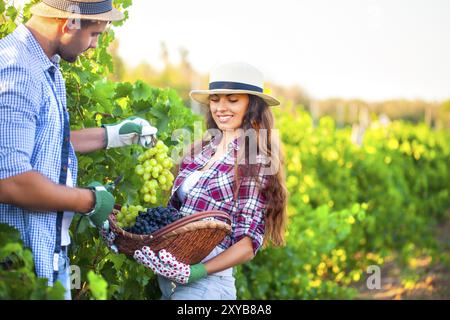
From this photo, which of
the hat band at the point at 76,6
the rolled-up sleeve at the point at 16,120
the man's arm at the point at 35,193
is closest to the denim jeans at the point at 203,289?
the man's arm at the point at 35,193

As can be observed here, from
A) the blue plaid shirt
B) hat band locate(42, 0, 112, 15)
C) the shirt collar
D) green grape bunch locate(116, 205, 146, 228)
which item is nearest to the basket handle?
green grape bunch locate(116, 205, 146, 228)

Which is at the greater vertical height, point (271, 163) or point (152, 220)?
point (271, 163)

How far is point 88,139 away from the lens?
11.6ft

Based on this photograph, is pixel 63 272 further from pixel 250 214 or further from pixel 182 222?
pixel 250 214

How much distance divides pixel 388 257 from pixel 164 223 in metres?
6.72

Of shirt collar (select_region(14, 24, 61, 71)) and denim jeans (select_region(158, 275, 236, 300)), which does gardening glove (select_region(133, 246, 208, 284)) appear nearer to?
denim jeans (select_region(158, 275, 236, 300))

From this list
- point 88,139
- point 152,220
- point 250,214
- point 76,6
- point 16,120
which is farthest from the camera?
point 250,214

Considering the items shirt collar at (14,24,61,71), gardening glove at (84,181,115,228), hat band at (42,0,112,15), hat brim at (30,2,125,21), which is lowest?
gardening glove at (84,181,115,228)

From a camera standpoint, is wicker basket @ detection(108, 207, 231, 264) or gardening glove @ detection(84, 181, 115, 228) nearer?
gardening glove @ detection(84, 181, 115, 228)

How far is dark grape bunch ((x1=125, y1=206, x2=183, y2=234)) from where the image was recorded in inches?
133

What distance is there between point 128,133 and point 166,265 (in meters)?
0.64

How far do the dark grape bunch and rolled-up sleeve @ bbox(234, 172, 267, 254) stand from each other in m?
0.37

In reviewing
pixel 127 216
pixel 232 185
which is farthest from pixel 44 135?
pixel 232 185
